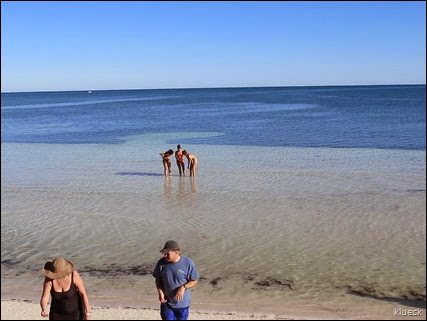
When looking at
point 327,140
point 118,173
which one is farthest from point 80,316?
point 327,140

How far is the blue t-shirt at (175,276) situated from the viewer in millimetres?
5816

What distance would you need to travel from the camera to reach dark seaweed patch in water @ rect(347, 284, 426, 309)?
25.8 feet

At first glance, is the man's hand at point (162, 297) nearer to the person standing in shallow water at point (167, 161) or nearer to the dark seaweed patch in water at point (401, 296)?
the dark seaweed patch in water at point (401, 296)

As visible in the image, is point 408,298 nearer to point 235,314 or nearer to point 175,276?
point 235,314

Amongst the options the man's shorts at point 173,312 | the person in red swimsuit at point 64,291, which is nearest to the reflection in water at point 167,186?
the man's shorts at point 173,312

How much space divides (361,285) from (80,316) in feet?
16.0

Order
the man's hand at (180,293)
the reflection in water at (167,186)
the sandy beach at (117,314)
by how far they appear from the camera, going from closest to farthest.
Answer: the man's hand at (180,293) < the sandy beach at (117,314) < the reflection in water at (167,186)

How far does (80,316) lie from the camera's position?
18.4 ft

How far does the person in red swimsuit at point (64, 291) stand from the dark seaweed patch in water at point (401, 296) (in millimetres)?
4553

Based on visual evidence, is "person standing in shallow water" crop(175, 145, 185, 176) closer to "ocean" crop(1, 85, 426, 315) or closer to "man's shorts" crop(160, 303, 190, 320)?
"ocean" crop(1, 85, 426, 315)

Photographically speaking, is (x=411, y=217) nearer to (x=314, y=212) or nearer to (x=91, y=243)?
(x=314, y=212)

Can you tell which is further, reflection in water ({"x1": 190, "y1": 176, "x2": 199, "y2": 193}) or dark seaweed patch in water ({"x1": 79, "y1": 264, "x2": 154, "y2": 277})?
reflection in water ({"x1": 190, "y1": 176, "x2": 199, "y2": 193})

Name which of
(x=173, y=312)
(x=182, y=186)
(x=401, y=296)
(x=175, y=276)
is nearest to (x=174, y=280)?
(x=175, y=276)

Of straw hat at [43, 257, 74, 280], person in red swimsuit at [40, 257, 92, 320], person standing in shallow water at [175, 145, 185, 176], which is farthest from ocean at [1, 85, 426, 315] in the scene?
straw hat at [43, 257, 74, 280]
